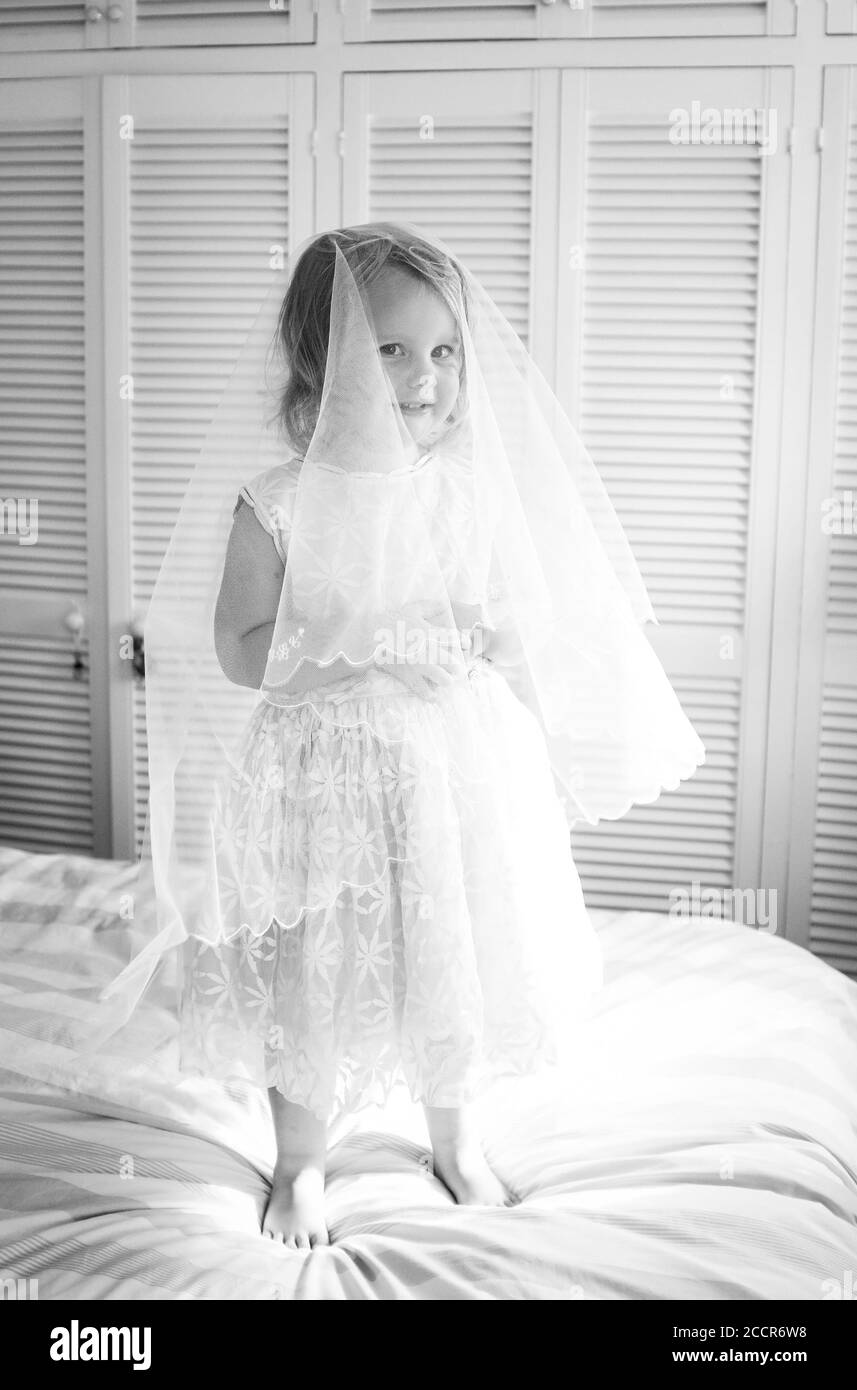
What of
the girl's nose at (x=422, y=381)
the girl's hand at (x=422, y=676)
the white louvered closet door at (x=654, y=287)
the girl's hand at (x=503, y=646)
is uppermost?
the white louvered closet door at (x=654, y=287)

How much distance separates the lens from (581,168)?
2068 mm

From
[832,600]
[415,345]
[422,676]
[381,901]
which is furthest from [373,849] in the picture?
[832,600]

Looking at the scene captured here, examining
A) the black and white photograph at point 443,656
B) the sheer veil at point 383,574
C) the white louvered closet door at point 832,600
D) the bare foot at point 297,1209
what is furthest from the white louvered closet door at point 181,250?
the bare foot at point 297,1209

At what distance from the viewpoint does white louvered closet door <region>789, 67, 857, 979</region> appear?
202cm

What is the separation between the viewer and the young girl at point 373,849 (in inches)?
43.8

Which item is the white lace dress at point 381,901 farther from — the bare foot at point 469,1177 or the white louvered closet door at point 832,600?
the white louvered closet door at point 832,600

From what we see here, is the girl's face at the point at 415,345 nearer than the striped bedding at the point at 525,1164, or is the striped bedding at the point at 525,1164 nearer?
the striped bedding at the point at 525,1164

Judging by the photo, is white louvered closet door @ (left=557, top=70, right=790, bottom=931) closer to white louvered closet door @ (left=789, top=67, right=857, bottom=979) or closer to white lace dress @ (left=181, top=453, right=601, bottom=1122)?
white louvered closet door @ (left=789, top=67, right=857, bottom=979)

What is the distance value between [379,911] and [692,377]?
1.33 meters

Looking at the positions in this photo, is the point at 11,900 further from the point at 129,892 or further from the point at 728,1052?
the point at 728,1052

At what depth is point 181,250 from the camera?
2211 millimetres

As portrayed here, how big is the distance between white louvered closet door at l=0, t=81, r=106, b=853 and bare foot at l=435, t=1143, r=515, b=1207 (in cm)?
134

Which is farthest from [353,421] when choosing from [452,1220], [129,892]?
[129,892]
